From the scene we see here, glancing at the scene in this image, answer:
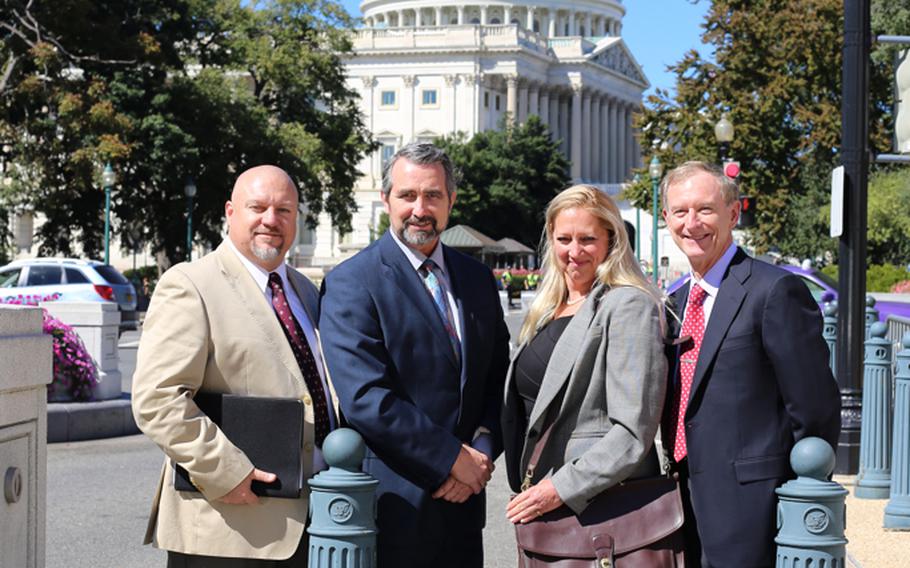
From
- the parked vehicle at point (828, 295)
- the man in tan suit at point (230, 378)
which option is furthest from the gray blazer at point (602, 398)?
the parked vehicle at point (828, 295)

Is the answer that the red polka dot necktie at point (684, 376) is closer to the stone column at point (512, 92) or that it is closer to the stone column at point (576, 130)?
→ the stone column at point (512, 92)

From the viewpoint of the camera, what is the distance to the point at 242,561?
15.6 feet

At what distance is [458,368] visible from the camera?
4914 millimetres

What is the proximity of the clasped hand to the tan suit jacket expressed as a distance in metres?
0.49

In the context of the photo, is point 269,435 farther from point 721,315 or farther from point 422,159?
point 721,315

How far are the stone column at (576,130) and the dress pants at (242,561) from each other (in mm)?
127359

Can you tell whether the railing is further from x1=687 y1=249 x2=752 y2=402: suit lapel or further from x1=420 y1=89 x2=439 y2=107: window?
x1=687 y1=249 x2=752 y2=402: suit lapel

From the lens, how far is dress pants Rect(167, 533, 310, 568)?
476 cm

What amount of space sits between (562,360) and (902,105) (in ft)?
21.3

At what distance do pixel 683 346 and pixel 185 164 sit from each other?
39.8 meters

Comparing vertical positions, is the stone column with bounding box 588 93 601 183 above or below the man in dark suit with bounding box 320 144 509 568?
above

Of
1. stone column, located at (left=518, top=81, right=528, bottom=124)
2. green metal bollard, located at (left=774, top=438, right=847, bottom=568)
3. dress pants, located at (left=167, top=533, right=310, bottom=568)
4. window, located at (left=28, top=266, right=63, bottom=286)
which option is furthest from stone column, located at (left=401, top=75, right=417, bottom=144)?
green metal bollard, located at (left=774, top=438, right=847, bottom=568)

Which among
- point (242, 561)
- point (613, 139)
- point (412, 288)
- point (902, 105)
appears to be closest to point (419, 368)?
point (412, 288)

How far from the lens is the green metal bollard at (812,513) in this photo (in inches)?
161
